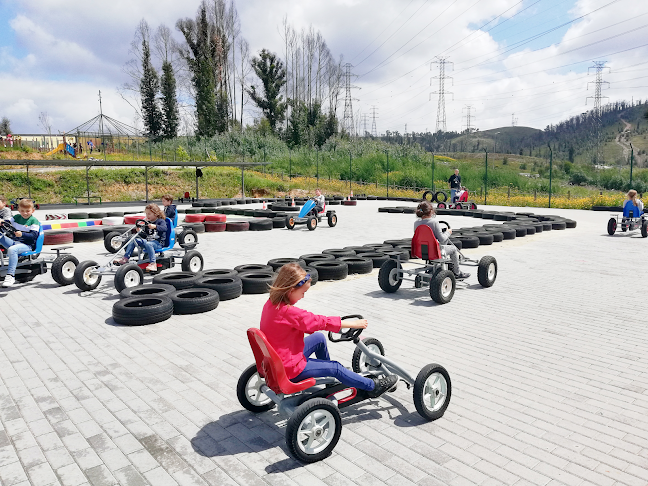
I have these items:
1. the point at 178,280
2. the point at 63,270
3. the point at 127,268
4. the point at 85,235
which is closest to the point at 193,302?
the point at 178,280

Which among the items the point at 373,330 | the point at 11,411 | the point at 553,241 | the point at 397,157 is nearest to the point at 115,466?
the point at 11,411

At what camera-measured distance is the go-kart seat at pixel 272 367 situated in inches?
128

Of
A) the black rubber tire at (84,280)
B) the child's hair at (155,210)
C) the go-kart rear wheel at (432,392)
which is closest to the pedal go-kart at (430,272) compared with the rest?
the go-kart rear wheel at (432,392)

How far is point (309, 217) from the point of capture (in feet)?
56.2

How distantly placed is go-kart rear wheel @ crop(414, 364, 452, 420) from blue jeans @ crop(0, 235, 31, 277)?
7.32 m

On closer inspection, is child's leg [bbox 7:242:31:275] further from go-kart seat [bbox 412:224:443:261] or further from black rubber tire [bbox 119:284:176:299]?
go-kart seat [bbox 412:224:443:261]

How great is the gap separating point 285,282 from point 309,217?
45.7 feet

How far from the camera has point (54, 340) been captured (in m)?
5.73

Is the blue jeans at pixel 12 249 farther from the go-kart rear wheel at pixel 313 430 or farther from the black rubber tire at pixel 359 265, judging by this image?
the go-kart rear wheel at pixel 313 430

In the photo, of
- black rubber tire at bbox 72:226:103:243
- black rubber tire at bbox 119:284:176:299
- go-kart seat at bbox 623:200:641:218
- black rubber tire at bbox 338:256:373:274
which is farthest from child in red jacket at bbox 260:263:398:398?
go-kart seat at bbox 623:200:641:218

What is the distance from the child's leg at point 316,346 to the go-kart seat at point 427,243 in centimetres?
412

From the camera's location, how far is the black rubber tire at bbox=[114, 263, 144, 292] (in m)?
7.64

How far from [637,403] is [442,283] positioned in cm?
336

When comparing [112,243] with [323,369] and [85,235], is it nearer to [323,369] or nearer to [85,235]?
[85,235]
